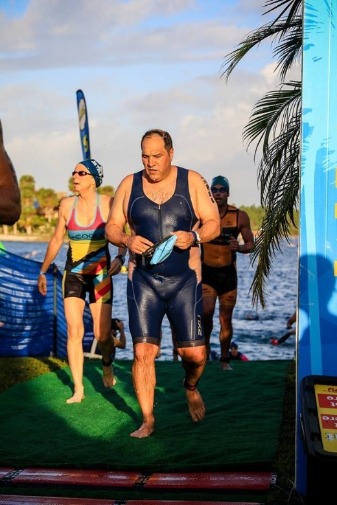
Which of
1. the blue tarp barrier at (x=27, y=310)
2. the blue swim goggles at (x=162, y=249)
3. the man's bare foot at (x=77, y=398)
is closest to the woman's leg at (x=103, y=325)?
the man's bare foot at (x=77, y=398)

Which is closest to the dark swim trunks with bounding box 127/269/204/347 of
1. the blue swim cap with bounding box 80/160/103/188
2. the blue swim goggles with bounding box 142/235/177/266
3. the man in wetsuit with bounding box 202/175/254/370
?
the blue swim goggles with bounding box 142/235/177/266

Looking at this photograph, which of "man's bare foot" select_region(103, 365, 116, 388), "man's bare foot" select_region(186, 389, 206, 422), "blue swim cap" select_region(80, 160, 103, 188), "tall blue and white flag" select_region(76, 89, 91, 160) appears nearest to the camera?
"man's bare foot" select_region(186, 389, 206, 422)

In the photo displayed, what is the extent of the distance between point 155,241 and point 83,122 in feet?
21.5

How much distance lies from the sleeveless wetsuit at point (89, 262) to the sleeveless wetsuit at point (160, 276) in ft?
5.31

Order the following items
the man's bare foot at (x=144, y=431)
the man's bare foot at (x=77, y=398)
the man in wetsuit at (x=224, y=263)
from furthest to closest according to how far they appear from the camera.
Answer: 1. the man in wetsuit at (x=224, y=263)
2. the man's bare foot at (x=77, y=398)
3. the man's bare foot at (x=144, y=431)

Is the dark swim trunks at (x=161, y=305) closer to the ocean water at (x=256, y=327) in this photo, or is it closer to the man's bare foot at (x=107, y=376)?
the man's bare foot at (x=107, y=376)

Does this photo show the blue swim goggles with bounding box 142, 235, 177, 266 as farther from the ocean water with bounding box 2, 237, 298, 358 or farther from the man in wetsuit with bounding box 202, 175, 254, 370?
the ocean water with bounding box 2, 237, 298, 358

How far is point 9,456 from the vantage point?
633 cm

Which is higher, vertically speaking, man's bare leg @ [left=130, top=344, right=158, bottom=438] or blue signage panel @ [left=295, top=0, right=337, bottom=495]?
blue signage panel @ [left=295, top=0, right=337, bottom=495]

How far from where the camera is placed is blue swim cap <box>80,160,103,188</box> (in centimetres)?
857

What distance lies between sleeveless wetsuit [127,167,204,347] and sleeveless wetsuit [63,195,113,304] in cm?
162

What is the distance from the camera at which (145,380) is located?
679cm

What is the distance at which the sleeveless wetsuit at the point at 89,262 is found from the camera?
8.48 metres

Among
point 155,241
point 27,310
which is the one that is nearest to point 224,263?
point 27,310
